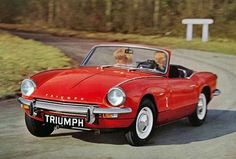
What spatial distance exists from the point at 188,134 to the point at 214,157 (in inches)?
55.5

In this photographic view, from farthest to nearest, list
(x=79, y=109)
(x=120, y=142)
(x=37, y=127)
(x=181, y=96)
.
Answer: (x=181, y=96) < (x=37, y=127) < (x=120, y=142) < (x=79, y=109)

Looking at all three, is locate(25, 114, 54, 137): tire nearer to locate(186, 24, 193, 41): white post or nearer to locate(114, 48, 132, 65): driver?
locate(114, 48, 132, 65): driver

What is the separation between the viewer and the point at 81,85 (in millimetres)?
6590

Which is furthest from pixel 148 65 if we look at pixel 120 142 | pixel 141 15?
pixel 141 15

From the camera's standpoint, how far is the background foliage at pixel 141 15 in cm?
2630

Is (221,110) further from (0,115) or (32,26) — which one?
(32,26)

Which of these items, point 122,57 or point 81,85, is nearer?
point 81,85

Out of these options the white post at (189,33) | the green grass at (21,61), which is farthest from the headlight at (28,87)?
the white post at (189,33)

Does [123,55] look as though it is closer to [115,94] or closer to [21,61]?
[115,94]

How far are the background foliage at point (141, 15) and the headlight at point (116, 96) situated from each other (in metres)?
20.2

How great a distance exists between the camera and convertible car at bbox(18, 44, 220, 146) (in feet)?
20.7

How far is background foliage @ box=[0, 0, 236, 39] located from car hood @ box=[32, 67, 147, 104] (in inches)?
770

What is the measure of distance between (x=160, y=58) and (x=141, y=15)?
2010 cm

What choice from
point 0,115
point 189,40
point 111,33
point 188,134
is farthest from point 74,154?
point 111,33
